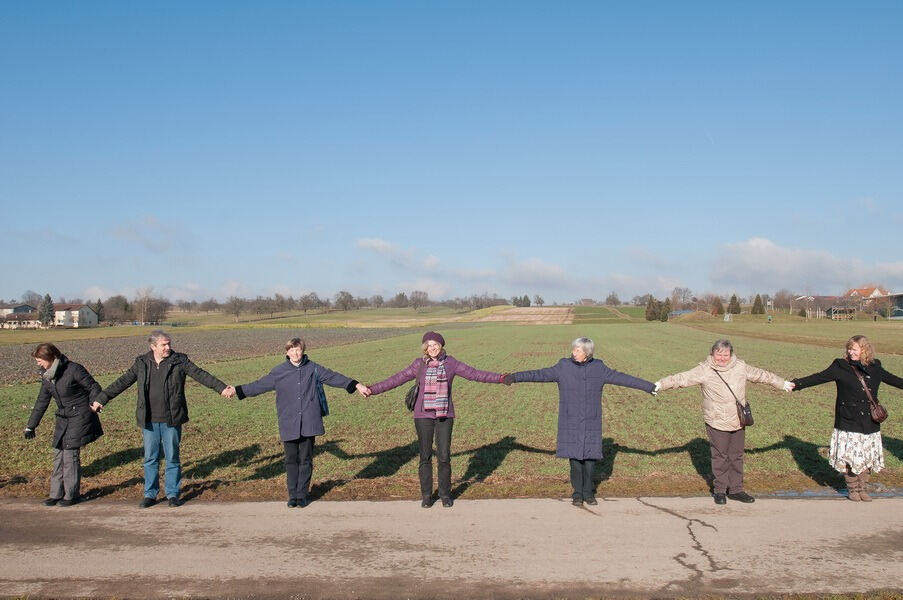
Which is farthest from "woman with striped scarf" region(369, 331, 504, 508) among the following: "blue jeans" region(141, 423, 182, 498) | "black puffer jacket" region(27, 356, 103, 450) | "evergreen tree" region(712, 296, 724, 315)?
"evergreen tree" region(712, 296, 724, 315)

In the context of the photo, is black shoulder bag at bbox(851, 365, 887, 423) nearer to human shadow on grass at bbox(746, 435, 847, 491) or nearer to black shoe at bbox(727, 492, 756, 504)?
human shadow on grass at bbox(746, 435, 847, 491)

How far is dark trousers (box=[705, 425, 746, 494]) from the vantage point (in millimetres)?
8180

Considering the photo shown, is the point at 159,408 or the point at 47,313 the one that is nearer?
the point at 159,408

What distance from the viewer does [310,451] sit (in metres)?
8.38

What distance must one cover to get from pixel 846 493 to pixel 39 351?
1040cm

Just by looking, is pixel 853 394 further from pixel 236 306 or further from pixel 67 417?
pixel 236 306

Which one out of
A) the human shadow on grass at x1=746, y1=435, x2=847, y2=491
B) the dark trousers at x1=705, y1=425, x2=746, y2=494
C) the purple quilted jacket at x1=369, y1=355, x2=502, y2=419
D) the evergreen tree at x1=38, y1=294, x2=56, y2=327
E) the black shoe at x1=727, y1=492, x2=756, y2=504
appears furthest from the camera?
the evergreen tree at x1=38, y1=294, x2=56, y2=327

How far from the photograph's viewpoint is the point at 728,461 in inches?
326

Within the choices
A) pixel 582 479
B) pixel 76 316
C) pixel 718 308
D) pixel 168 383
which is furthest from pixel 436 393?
pixel 718 308

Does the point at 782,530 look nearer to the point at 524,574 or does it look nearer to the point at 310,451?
the point at 524,574

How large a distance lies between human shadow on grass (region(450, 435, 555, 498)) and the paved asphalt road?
4.09 feet

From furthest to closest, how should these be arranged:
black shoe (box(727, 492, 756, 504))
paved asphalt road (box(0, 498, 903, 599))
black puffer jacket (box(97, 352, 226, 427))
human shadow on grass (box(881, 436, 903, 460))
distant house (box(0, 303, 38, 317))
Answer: distant house (box(0, 303, 38, 317)) < human shadow on grass (box(881, 436, 903, 460)) < black puffer jacket (box(97, 352, 226, 427)) < black shoe (box(727, 492, 756, 504)) < paved asphalt road (box(0, 498, 903, 599))

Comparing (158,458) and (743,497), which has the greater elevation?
(158,458)

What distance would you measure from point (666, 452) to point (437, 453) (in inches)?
214
